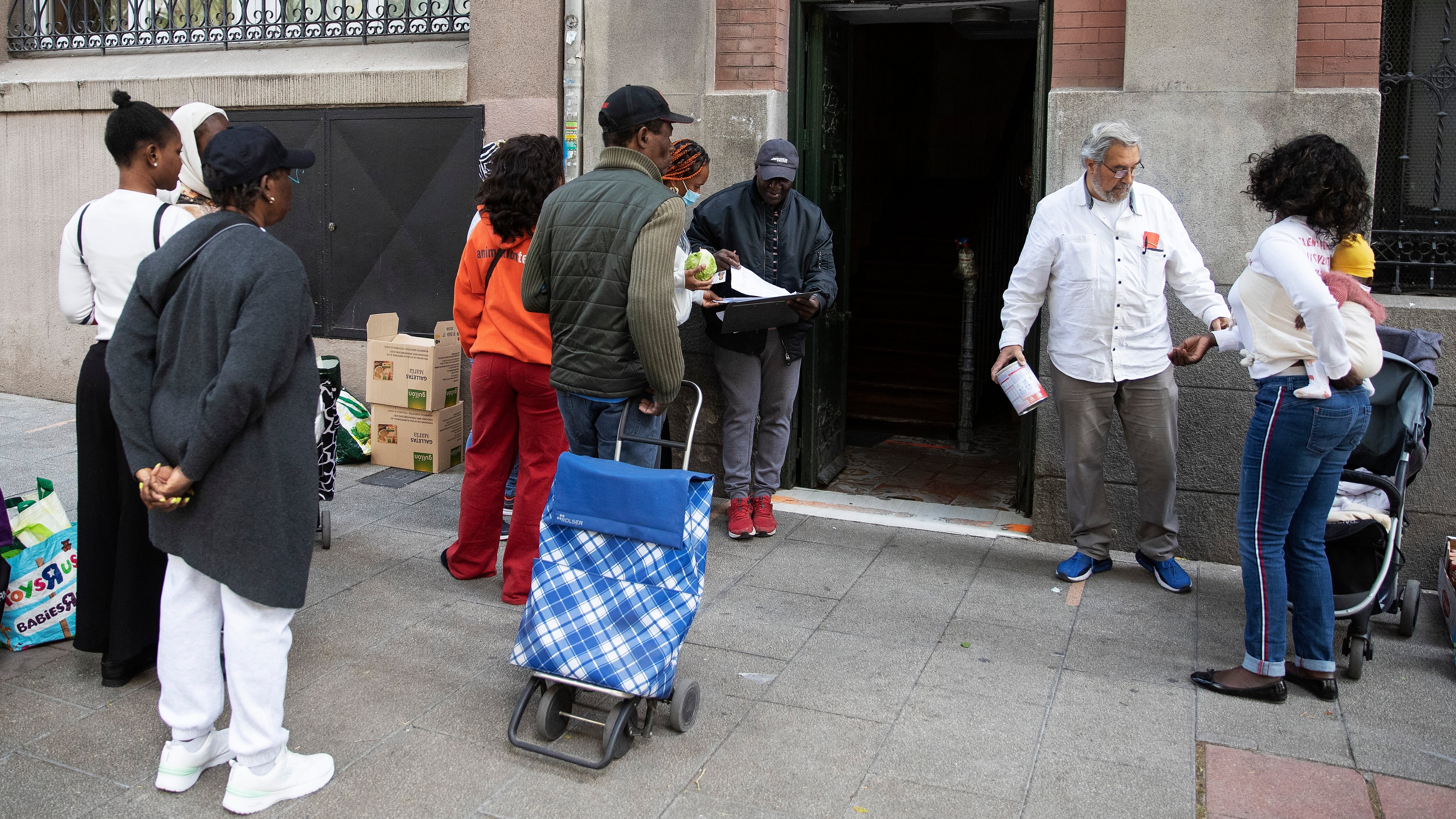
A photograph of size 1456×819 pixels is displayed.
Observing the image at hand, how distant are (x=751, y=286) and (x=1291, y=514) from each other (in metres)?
2.53

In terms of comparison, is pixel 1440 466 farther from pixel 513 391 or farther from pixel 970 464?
pixel 513 391

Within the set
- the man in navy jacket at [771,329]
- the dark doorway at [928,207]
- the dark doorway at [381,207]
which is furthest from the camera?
the dark doorway at [928,207]

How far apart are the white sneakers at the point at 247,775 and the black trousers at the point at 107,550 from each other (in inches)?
27.8

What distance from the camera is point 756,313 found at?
5473 mm

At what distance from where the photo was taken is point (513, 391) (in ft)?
16.4

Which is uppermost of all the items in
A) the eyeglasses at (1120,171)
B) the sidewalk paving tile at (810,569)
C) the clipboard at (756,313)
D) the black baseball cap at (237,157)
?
the eyeglasses at (1120,171)

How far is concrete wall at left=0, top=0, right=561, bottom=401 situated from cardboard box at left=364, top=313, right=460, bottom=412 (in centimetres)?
70

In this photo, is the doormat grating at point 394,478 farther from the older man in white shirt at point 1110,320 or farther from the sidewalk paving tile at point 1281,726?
the sidewalk paving tile at point 1281,726

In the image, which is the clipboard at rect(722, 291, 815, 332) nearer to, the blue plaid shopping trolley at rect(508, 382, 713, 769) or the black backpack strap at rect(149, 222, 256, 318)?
the blue plaid shopping trolley at rect(508, 382, 713, 769)

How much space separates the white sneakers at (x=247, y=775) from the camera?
3314mm

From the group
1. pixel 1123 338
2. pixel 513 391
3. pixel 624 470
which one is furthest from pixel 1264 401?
pixel 513 391

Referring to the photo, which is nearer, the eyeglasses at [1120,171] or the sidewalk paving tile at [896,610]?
the sidewalk paving tile at [896,610]

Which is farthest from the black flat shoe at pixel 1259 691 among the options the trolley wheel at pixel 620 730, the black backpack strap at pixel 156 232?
the black backpack strap at pixel 156 232

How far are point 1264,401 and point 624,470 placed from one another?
228cm
